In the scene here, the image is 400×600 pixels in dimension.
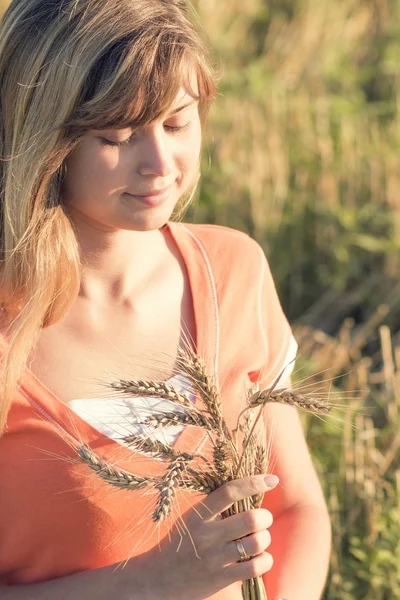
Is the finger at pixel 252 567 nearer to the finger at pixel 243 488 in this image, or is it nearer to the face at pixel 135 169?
the finger at pixel 243 488

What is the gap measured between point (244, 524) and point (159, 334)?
0.58 metres

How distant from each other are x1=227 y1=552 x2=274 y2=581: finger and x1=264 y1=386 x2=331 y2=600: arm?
384 mm

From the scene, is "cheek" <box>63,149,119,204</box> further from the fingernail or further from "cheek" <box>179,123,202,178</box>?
the fingernail

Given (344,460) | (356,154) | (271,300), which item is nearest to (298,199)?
(356,154)

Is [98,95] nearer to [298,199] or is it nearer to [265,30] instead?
[298,199]

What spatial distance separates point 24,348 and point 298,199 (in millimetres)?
3014

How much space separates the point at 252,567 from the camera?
150 centimetres

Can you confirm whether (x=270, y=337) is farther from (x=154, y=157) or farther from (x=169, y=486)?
(x=169, y=486)

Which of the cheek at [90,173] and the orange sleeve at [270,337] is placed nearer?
the cheek at [90,173]

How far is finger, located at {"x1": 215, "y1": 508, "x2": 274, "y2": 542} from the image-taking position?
1.48 m

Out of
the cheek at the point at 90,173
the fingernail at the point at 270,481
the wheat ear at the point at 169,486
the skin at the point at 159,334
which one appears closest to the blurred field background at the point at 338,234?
the skin at the point at 159,334

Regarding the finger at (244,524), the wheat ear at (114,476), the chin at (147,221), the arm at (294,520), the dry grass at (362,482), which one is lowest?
the dry grass at (362,482)

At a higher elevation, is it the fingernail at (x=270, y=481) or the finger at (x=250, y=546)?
the fingernail at (x=270, y=481)

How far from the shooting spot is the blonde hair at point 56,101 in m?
1.67
